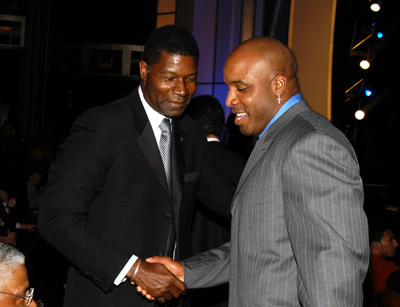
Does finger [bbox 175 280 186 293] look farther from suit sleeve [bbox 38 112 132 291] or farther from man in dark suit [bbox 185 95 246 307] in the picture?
man in dark suit [bbox 185 95 246 307]

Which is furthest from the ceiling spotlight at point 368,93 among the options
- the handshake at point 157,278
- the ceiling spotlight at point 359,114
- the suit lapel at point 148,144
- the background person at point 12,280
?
the background person at point 12,280

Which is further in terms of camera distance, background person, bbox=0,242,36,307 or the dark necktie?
the dark necktie

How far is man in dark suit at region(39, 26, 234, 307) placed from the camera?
2.18 meters

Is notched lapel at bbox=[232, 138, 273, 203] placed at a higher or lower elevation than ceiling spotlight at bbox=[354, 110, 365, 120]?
lower

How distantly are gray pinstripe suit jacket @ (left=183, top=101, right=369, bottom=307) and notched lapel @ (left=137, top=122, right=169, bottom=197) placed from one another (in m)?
0.58

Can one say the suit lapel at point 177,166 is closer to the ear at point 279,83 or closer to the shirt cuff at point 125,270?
the shirt cuff at point 125,270

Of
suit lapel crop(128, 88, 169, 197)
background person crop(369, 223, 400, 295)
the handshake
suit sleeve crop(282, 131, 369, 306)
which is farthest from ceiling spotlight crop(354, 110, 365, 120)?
suit sleeve crop(282, 131, 369, 306)

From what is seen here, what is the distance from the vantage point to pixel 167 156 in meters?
2.51

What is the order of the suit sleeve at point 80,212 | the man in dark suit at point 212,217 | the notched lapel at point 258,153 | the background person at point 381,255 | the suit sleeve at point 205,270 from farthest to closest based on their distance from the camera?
1. the background person at point 381,255
2. the man in dark suit at point 212,217
3. the suit sleeve at point 205,270
4. the suit sleeve at point 80,212
5. the notched lapel at point 258,153

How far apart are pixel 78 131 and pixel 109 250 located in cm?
54

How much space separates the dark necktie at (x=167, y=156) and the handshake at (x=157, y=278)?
105 mm

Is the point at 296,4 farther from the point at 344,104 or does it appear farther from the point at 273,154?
the point at 273,154

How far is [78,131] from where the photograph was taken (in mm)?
2287

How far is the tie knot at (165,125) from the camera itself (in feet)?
8.46
